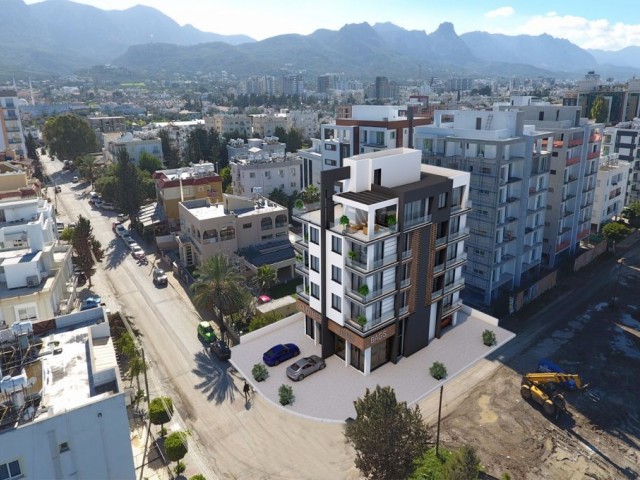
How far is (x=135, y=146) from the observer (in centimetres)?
12875

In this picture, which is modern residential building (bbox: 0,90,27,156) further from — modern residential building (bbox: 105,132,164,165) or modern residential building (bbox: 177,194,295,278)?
modern residential building (bbox: 177,194,295,278)

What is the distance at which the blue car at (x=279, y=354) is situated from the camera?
40.2 meters

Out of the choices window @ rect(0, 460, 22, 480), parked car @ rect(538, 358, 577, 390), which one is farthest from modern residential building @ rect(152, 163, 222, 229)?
window @ rect(0, 460, 22, 480)

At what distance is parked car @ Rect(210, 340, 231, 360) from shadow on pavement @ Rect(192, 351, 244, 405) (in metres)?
0.61

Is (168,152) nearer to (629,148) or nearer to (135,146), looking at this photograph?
(135,146)

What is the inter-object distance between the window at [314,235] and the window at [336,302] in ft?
16.0

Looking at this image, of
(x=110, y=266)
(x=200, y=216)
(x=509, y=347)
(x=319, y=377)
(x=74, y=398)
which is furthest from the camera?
(x=110, y=266)

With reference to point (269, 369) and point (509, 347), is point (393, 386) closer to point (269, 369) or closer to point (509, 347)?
point (269, 369)

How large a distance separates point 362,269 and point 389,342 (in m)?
8.69

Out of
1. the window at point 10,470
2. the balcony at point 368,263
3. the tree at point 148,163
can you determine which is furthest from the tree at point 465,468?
the tree at point 148,163

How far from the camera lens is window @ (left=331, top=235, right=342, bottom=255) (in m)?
36.8

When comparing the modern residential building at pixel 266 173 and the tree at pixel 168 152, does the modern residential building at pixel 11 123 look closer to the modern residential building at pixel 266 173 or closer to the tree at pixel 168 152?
the tree at pixel 168 152

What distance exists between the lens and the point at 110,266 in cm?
7338

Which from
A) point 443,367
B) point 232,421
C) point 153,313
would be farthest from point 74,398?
point 153,313
